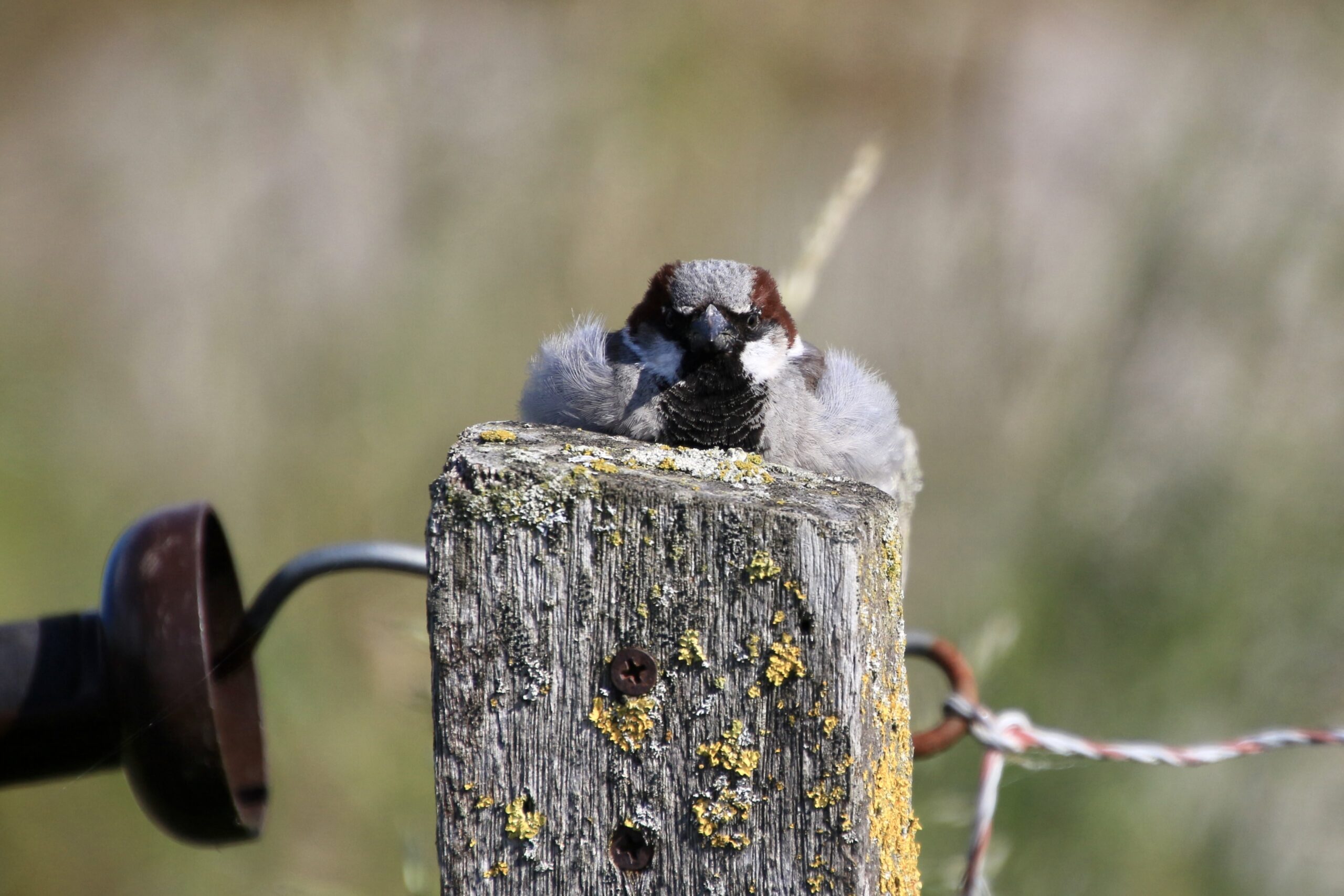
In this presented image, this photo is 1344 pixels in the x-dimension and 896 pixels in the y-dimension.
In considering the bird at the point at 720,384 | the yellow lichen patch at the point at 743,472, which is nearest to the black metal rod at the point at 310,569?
the bird at the point at 720,384

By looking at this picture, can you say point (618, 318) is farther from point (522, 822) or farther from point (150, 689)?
point (522, 822)

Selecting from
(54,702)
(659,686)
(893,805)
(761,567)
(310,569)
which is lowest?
(54,702)

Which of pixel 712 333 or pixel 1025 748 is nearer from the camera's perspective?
pixel 1025 748

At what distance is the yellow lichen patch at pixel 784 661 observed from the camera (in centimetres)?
96

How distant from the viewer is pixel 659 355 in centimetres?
221

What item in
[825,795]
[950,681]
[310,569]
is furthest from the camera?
[950,681]

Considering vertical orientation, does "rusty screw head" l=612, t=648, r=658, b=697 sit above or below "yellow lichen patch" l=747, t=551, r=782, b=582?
below

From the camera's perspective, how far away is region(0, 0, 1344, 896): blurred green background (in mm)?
2447

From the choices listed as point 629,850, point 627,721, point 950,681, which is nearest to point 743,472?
point 627,721

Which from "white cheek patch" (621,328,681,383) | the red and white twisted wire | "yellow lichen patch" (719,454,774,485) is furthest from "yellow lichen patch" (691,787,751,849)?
"white cheek patch" (621,328,681,383)

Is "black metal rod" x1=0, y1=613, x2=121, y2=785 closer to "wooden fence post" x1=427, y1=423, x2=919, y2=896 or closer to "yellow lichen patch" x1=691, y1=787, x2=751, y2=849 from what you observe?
"wooden fence post" x1=427, y1=423, x2=919, y2=896

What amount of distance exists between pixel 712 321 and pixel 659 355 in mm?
126

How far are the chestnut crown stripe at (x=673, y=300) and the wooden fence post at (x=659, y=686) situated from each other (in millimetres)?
1274

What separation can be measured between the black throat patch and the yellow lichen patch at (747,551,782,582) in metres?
1.08
